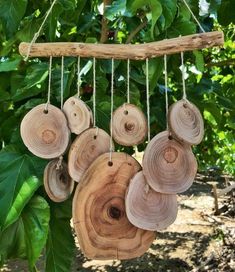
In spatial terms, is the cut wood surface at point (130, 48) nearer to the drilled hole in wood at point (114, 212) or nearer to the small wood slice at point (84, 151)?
the small wood slice at point (84, 151)

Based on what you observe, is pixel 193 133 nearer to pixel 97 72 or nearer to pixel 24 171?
pixel 24 171

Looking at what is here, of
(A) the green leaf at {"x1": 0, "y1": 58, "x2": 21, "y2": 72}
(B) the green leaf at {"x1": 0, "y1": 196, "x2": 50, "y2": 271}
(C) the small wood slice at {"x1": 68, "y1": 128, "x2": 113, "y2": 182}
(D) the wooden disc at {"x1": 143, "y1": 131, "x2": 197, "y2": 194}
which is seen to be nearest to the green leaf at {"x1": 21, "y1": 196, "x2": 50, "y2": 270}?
(B) the green leaf at {"x1": 0, "y1": 196, "x2": 50, "y2": 271}

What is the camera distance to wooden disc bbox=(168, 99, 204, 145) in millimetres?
828

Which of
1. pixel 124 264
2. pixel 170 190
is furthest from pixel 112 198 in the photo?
pixel 124 264

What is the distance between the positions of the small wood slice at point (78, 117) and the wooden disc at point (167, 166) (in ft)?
0.38

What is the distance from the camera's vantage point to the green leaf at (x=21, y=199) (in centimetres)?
86

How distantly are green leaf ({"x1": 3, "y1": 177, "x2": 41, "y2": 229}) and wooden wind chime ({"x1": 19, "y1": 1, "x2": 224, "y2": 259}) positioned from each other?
4 centimetres

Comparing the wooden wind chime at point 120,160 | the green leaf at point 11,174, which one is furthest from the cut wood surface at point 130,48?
the green leaf at point 11,174

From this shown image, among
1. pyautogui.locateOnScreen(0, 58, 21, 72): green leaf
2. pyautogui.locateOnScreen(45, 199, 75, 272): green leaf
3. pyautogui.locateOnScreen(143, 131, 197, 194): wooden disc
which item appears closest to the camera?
pyautogui.locateOnScreen(143, 131, 197, 194): wooden disc

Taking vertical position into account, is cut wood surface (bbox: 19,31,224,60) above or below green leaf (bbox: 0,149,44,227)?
above

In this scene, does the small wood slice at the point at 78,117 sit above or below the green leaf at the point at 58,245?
above

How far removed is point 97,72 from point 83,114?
0.36 meters

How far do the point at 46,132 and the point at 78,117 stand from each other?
58 mm

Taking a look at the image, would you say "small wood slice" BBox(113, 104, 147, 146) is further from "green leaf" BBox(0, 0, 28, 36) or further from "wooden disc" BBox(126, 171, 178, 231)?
"green leaf" BBox(0, 0, 28, 36)
